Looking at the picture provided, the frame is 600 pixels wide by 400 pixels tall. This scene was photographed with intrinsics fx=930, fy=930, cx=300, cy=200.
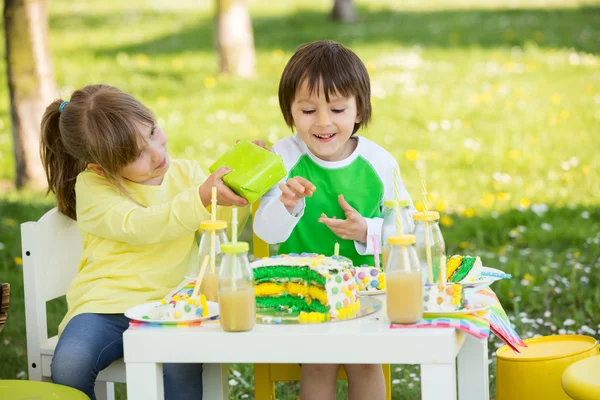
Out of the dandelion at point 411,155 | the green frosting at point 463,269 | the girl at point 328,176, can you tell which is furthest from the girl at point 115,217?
the dandelion at point 411,155

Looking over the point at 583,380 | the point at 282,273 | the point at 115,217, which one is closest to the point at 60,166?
the point at 115,217

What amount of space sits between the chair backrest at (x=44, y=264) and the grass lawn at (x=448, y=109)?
987 mm

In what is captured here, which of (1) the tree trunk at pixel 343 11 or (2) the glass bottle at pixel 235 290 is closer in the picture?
(2) the glass bottle at pixel 235 290

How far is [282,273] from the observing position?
268cm

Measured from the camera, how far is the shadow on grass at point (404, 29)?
38.7 feet

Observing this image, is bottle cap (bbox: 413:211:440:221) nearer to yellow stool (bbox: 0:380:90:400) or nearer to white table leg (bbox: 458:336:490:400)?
white table leg (bbox: 458:336:490:400)

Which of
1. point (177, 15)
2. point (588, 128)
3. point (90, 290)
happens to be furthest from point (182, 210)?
point (177, 15)

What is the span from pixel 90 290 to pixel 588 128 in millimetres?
5924

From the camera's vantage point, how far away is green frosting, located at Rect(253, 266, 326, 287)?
8.70 feet

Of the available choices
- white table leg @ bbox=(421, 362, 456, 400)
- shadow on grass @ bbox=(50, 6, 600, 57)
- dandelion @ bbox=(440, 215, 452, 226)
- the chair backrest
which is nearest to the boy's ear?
the chair backrest

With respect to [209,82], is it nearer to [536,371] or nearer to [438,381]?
[536,371]

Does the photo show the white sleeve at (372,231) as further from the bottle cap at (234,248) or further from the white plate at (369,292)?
the bottle cap at (234,248)

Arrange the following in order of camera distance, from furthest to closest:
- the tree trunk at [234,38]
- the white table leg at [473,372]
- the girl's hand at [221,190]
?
the tree trunk at [234,38] → the white table leg at [473,372] → the girl's hand at [221,190]

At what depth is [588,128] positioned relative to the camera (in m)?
8.15
